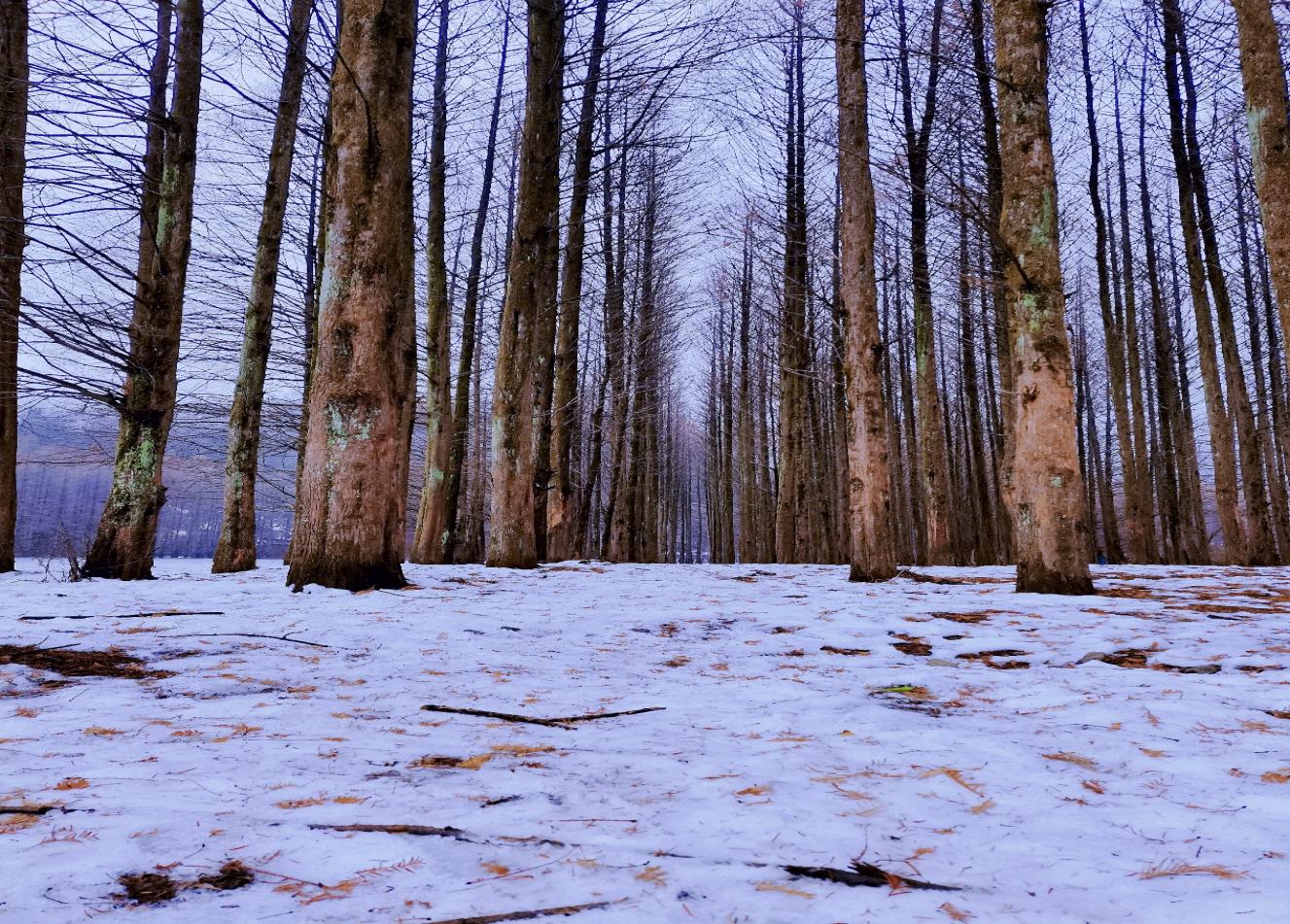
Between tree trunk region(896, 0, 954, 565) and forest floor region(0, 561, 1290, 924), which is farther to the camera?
tree trunk region(896, 0, 954, 565)

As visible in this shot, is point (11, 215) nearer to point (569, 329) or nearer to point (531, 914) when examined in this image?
point (569, 329)

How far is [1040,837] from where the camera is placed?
114 cm

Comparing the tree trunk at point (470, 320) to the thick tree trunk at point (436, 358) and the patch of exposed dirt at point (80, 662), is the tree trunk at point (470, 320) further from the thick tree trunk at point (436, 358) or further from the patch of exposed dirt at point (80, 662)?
the patch of exposed dirt at point (80, 662)

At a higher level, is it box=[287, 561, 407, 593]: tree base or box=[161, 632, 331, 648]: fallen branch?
box=[287, 561, 407, 593]: tree base

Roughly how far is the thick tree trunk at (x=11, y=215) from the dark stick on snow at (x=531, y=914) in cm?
807

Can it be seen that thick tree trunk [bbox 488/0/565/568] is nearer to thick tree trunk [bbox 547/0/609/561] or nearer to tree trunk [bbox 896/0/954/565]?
thick tree trunk [bbox 547/0/609/561]

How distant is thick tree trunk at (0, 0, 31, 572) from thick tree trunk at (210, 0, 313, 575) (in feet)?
5.85

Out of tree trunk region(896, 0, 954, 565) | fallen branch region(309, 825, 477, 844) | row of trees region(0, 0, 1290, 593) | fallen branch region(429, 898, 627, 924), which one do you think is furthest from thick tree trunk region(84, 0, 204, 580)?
tree trunk region(896, 0, 954, 565)

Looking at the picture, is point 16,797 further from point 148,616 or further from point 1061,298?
point 1061,298

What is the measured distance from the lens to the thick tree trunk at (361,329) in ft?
15.2

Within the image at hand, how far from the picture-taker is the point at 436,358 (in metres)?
11.1

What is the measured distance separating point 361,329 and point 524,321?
12.4ft

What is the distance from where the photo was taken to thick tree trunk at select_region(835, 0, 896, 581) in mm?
6844

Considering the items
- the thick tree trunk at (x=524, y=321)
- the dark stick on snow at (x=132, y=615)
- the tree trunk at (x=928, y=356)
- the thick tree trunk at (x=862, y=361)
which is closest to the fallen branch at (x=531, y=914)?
the dark stick on snow at (x=132, y=615)
